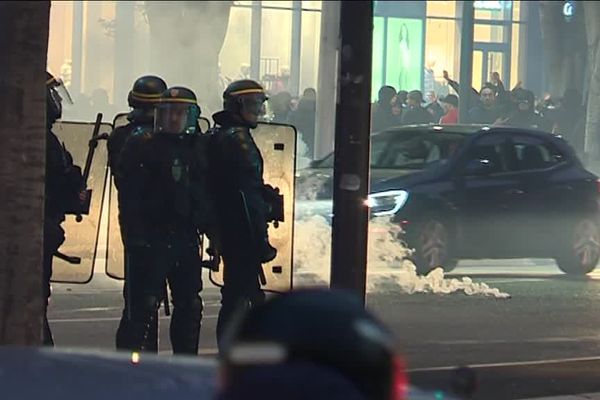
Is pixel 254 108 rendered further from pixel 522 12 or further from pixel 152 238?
pixel 522 12

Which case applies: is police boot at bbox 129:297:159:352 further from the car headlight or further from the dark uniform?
the dark uniform

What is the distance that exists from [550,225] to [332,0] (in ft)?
12.7

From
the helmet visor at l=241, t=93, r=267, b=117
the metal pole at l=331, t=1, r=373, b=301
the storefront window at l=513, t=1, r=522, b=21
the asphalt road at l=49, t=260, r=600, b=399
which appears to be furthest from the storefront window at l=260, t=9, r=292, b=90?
the metal pole at l=331, t=1, r=373, b=301

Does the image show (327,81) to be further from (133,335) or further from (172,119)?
(133,335)

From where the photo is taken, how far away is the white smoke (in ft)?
37.5

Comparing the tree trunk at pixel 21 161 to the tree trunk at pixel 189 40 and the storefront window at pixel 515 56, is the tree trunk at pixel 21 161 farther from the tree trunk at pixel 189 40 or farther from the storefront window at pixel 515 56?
the storefront window at pixel 515 56

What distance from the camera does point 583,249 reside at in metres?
12.7

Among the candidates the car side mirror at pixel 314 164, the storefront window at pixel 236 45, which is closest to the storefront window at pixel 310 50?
the storefront window at pixel 236 45

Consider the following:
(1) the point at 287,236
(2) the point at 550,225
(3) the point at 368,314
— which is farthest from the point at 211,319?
(3) the point at 368,314

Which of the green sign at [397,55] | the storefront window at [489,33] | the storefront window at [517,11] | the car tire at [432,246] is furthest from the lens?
the storefront window at [517,11]

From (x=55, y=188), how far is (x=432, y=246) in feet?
18.5

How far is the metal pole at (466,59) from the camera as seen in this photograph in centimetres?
1317

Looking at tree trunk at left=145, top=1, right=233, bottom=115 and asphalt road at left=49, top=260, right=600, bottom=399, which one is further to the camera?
tree trunk at left=145, top=1, right=233, bottom=115

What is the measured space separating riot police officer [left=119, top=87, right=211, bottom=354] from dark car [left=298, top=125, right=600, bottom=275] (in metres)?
5.07
